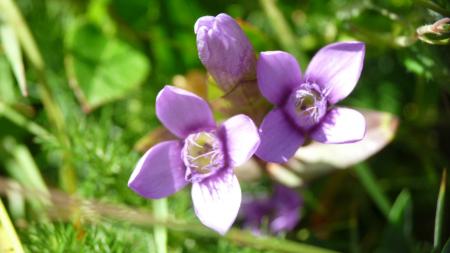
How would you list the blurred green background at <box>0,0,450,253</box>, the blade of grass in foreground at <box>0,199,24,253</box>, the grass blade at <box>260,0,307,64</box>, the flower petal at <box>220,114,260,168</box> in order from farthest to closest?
1. the grass blade at <box>260,0,307,64</box>
2. the blurred green background at <box>0,0,450,253</box>
3. the blade of grass in foreground at <box>0,199,24,253</box>
4. the flower petal at <box>220,114,260,168</box>

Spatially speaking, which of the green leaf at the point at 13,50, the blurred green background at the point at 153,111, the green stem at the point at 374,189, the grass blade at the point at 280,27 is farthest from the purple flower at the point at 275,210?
the green leaf at the point at 13,50

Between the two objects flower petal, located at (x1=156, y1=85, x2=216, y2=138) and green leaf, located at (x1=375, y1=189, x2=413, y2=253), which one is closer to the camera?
flower petal, located at (x1=156, y1=85, x2=216, y2=138)

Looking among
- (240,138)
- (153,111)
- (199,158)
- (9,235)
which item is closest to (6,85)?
(153,111)

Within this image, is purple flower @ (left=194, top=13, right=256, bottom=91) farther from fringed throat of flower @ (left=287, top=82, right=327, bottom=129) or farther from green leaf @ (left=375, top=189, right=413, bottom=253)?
green leaf @ (left=375, top=189, right=413, bottom=253)

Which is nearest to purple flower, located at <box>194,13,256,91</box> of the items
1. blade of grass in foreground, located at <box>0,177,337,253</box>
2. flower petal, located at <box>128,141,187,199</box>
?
flower petal, located at <box>128,141,187,199</box>

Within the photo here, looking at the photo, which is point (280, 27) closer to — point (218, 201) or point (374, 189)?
point (374, 189)

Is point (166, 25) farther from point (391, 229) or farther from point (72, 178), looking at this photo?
point (391, 229)

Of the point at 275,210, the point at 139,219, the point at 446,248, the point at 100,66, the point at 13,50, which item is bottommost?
the point at 275,210
